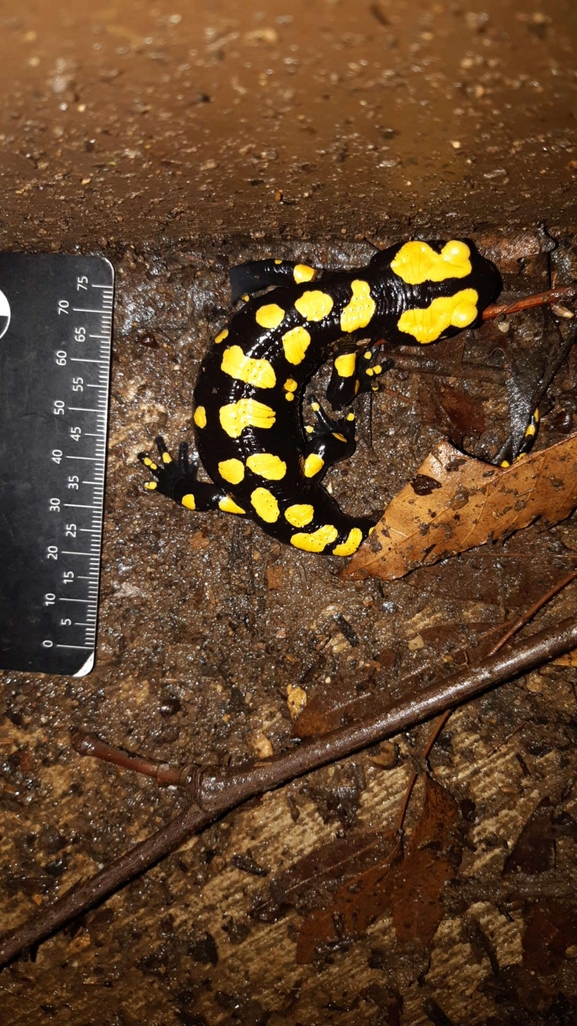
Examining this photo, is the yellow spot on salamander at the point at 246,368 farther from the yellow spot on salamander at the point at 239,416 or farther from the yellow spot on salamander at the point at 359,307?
the yellow spot on salamander at the point at 359,307

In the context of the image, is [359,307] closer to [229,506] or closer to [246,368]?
[246,368]

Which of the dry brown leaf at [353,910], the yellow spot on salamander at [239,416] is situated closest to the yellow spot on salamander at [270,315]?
the yellow spot on salamander at [239,416]

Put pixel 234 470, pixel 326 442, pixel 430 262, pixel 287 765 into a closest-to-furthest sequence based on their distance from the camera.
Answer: pixel 287 765 → pixel 430 262 → pixel 234 470 → pixel 326 442

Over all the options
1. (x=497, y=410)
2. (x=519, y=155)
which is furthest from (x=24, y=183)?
(x=497, y=410)

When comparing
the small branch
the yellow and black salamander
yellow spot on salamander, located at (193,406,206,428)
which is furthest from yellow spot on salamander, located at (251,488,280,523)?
the small branch

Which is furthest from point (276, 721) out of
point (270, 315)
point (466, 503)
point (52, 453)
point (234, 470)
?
point (270, 315)

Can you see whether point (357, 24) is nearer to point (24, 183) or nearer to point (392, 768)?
point (24, 183)
